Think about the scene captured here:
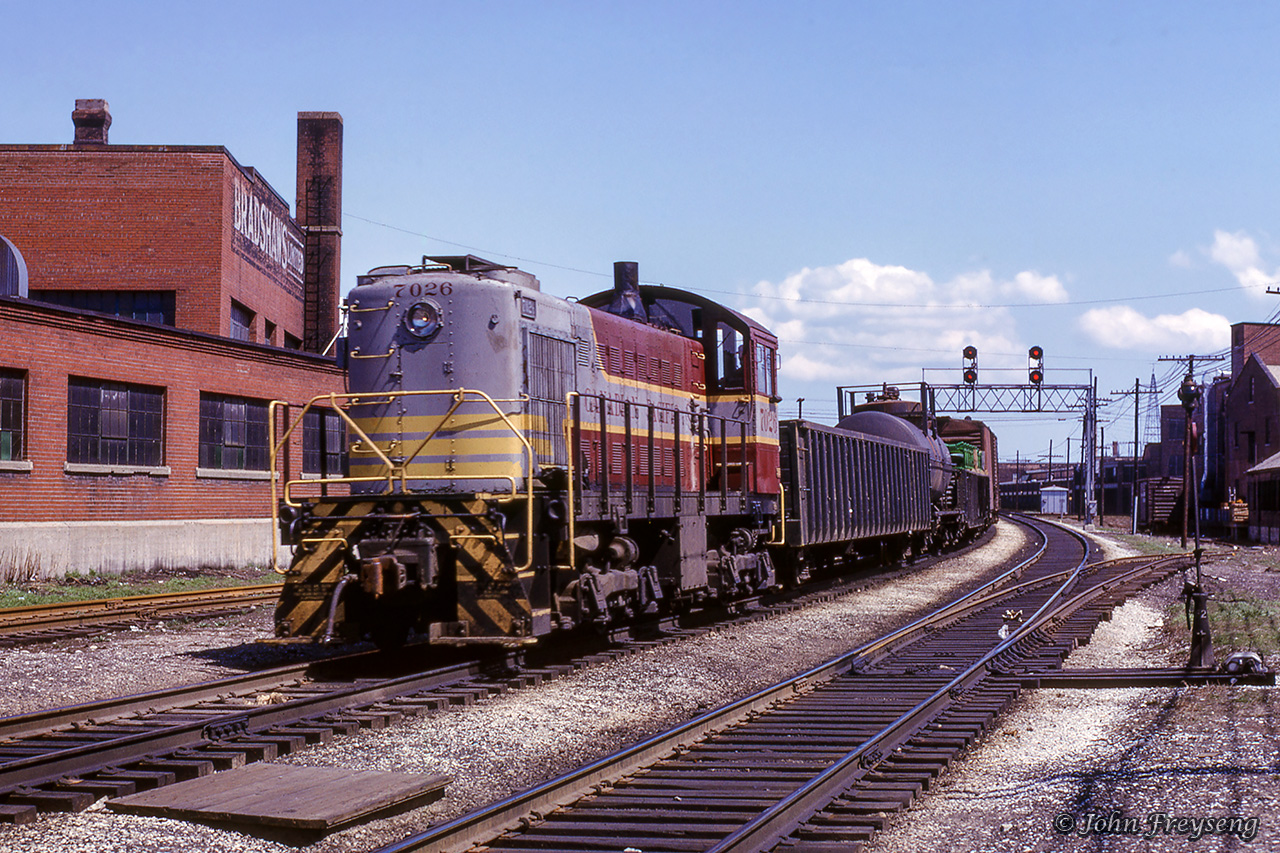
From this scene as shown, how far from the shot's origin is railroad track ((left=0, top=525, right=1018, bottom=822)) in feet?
21.9

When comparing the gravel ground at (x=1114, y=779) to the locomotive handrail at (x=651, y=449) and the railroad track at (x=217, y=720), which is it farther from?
the locomotive handrail at (x=651, y=449)

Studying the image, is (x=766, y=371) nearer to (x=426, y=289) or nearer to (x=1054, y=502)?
(x=426, y=289)

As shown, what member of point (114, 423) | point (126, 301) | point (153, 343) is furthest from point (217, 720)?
point (126, 301)

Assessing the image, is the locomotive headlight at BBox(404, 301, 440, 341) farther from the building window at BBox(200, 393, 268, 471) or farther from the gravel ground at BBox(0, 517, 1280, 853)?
the building window at BBox(200, 393, 268, 471)

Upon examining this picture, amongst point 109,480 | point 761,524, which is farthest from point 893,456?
point 109,480

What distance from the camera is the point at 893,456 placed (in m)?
25.4

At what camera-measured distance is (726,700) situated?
32.9 ft

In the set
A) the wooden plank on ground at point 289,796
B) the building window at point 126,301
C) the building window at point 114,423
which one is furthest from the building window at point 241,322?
the wooden plank on ground at point 289,796

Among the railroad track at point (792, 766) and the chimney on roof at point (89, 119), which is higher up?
the chimney on roof at point (89, 119)

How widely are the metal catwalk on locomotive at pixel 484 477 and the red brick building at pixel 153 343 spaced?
111cm

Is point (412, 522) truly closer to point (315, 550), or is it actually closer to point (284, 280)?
point (315, 550)

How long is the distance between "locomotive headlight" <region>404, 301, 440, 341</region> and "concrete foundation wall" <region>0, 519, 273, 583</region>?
11.5 metres

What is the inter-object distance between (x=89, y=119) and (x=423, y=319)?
29.4 m

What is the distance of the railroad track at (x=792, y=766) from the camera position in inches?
225
